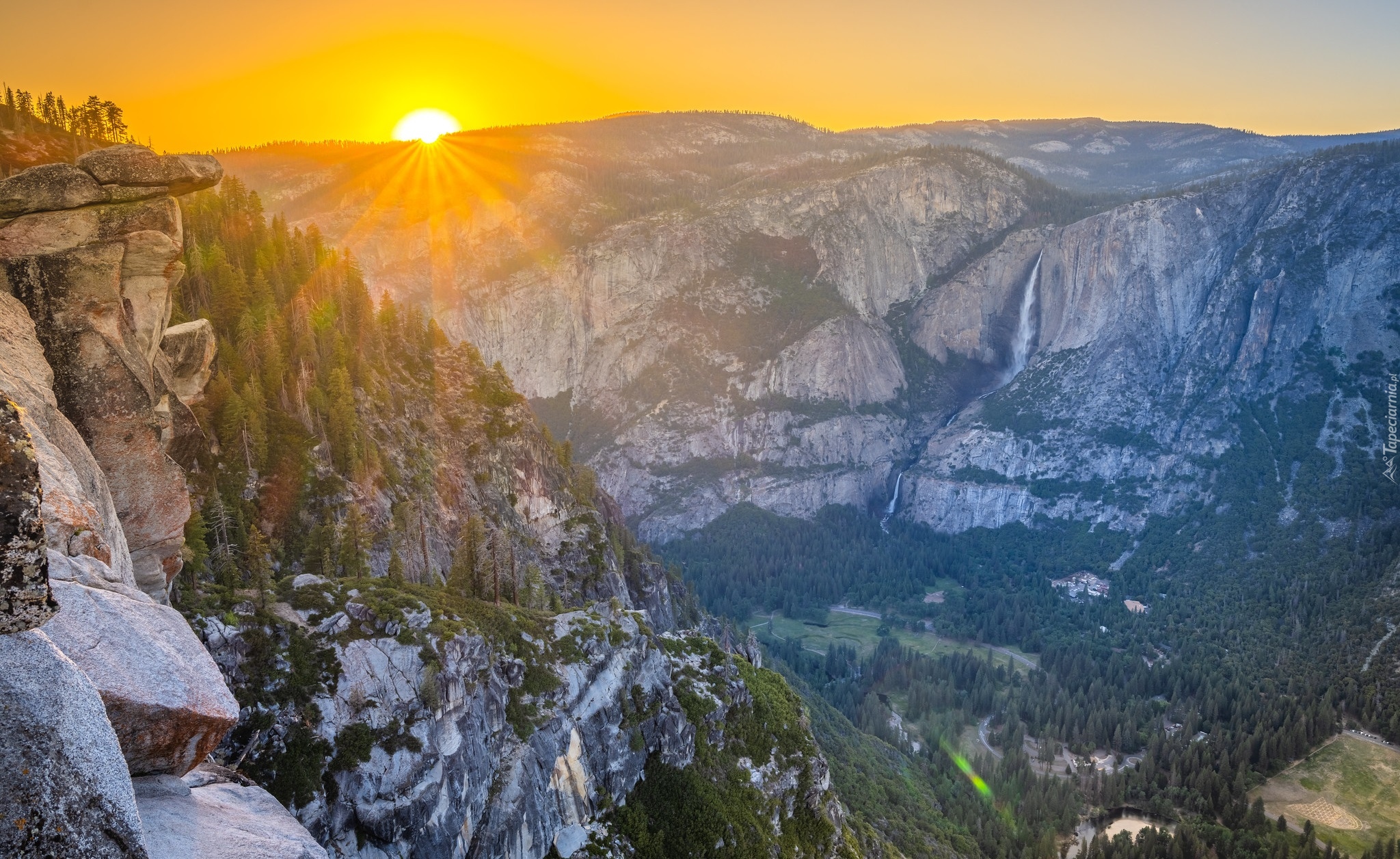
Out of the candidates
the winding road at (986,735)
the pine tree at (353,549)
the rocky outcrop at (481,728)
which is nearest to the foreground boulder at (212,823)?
the rocky outcrop at (481,728)

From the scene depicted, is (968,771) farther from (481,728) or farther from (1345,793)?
(481,728)

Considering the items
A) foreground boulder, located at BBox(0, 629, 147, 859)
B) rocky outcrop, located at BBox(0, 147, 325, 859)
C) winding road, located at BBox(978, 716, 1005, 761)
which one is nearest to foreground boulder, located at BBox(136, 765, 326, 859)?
rocky outcrop, located at BBox(0, 147, 325, 859)

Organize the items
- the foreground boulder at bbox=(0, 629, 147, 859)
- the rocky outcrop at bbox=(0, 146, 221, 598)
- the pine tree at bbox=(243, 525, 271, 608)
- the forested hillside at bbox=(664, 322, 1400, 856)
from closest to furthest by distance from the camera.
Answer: the foreground boulder at bbox=(0, 629, 147, 859) < the rocky outcrop at bbox=(0, 146, 221, 598) < the pine tree at bbox=(243, 525, 271, 608) < the forested hillside at bbox=(664, 322, 1400, 856)

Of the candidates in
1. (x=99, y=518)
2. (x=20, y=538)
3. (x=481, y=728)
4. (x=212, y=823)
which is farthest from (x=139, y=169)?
(x=481, y=728)

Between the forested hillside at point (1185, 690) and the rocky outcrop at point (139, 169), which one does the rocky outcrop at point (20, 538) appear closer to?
the rocky outcrop at point (139, 169)

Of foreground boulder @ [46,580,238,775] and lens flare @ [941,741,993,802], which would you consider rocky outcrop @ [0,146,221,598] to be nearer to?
foreground boulder @ [46,580,238,775]
